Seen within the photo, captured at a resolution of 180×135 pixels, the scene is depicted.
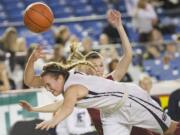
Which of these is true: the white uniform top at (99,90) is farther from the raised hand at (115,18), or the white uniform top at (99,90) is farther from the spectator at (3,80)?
the spectator at (3,80)

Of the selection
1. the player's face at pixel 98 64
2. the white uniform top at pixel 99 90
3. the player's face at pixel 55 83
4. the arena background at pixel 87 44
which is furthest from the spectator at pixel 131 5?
the player's face at pixel 55 83

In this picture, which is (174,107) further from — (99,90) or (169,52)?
(169,52)

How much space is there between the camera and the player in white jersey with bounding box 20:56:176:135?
685 cm

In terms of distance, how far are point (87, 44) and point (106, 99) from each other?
182 inches

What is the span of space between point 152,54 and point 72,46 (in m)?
4.86

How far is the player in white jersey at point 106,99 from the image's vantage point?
6.85 m

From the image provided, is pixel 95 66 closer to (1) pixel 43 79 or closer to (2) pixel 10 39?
(1) pixel 43 79

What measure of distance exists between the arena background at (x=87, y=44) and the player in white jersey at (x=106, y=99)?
80cm

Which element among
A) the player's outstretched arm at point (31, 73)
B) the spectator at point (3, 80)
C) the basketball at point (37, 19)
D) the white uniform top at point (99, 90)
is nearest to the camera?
the white uniform top at point (99, 90)

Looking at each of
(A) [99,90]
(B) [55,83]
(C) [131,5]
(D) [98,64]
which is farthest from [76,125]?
(C) [131,5]

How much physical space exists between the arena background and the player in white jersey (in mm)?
797

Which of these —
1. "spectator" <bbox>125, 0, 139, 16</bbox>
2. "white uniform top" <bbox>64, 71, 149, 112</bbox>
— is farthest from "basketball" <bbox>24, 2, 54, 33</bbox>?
"spectator" <bbox>125, 0, 139, 16</bbox>

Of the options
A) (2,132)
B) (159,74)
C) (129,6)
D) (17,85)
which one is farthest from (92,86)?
(129,6)

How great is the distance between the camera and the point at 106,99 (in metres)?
7.13
